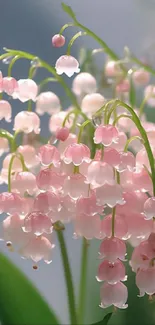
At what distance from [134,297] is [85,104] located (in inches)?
13.1

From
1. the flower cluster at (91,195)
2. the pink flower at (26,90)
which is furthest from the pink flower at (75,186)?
the pink flower at (26,90)

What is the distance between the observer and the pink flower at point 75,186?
1.96 ft

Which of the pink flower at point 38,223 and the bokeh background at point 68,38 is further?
the bokeh background at point 68,38

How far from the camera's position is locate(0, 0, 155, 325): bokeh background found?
3.09 feet

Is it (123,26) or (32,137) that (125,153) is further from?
(123,26)

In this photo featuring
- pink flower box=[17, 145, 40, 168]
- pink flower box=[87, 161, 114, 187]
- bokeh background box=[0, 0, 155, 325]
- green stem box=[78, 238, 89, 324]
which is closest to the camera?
pink flower box=[87, 161, 114, 187]

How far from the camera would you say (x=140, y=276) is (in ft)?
1.99

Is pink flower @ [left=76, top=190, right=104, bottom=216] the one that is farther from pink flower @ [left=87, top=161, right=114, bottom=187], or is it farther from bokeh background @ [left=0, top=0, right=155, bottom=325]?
bokeh background @ [left=0, top=0, right=155, bottom=325]

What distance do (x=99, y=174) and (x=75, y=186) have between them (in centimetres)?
4

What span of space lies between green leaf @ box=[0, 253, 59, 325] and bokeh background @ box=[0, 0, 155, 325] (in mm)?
172

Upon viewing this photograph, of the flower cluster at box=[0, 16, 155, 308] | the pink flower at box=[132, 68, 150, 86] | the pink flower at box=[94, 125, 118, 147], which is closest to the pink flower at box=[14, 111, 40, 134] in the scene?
the flower cluster at box=[0, 16, 155, 308]

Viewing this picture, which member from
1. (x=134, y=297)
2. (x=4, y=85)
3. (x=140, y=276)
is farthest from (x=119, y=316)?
(x=4, y=85)

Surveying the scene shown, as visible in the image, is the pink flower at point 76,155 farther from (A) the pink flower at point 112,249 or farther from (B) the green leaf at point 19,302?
(B) the green leaf at point 19,302

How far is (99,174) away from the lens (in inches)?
22.2
